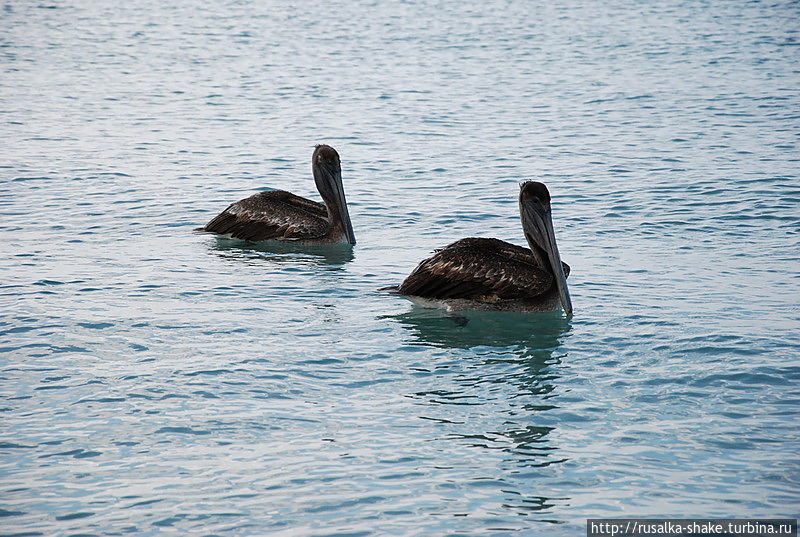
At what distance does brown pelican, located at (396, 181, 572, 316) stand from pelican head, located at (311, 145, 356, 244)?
2.64 metres

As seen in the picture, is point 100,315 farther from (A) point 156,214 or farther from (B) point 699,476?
(B) point 699,476

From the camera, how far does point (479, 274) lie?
9.54 metres

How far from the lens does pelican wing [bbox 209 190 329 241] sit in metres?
12.2

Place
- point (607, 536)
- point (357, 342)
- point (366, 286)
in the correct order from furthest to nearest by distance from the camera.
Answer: point (366, 286) < point (357, 342) < point (607, 536)

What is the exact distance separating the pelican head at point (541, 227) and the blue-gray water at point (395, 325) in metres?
0.44

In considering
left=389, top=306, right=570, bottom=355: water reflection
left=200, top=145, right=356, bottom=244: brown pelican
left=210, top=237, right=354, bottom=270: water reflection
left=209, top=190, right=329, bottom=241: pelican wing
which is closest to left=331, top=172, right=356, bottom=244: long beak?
left=200, top=145, right=356, bottom=244: brown pelican

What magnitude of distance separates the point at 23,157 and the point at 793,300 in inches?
495

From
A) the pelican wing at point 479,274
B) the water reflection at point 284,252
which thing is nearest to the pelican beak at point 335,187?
the water reflection at point 284,252

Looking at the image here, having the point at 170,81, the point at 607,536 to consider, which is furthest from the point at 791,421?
the point at 170,81

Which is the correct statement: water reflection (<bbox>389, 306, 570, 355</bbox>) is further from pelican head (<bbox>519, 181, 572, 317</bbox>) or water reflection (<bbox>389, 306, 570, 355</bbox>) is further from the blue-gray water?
→ pelican head (<bbox>519, 181, 572, 317</bbox>)

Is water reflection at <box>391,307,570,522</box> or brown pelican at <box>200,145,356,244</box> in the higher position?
brown pelican at <box>200,145,356,244</box>

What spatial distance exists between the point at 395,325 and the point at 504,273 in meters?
1.10

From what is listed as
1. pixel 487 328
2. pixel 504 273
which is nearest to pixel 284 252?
pixel 504 273

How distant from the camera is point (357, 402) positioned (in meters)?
7.47
